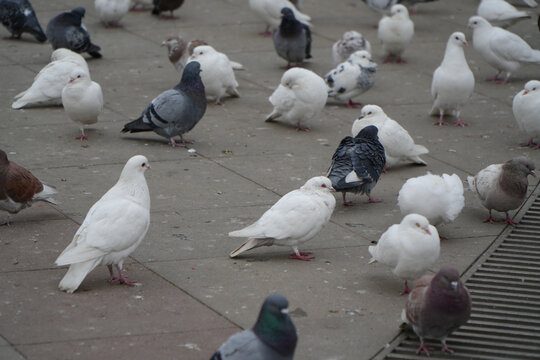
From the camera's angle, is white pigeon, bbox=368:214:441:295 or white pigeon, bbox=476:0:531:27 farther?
white pigeon, bbox=476:0:531:27

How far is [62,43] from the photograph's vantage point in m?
12.1

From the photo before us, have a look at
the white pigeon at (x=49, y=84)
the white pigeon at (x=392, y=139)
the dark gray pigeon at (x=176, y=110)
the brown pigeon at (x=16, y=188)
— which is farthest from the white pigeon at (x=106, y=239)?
the white pigeon at (x=49, y=84)

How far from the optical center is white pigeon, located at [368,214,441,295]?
235 inches

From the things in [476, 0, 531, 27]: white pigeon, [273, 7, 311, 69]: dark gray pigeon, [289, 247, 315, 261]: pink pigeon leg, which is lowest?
[289, 247, 315, 261]: pink pigeon leg

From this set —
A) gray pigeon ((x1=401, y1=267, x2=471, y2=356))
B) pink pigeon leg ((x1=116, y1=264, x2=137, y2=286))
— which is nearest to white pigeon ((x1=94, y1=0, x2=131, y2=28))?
pink pigeon leg ((x1=116, y1=264, x2=137, y2=286))

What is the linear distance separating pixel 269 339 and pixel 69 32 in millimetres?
8553

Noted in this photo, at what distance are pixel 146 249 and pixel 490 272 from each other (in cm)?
265

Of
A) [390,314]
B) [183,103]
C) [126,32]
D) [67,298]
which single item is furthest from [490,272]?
[126,32]

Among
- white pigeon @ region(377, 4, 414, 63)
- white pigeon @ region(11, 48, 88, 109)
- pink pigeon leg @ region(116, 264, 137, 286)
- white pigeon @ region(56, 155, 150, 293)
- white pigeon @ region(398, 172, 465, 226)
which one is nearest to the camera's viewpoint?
white pigeon @ region(56, 155, 150, 293)

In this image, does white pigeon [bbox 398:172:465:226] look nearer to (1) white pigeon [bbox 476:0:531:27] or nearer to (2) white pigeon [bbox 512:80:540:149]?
(2) white pigeon [bbox 512:80:540:149]

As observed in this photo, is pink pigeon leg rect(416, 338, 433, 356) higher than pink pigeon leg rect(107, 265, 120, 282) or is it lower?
higher

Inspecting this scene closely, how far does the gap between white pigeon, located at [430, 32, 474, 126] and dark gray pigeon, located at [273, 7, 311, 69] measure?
241cm

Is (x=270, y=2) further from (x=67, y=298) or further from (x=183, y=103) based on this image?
(x=67, y=298)

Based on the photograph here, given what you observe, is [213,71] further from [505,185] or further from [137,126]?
[505,185]
